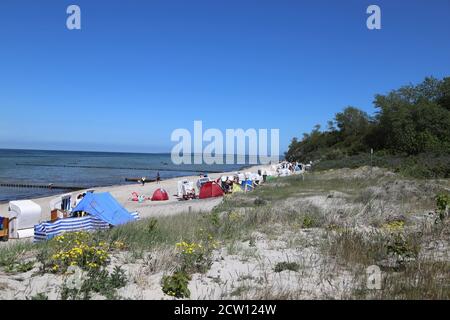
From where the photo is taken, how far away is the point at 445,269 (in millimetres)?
5340

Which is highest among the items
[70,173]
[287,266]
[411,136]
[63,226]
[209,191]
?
[411,136]

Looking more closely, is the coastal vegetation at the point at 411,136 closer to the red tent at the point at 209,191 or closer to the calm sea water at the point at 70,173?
the red tent at the point at 209,191

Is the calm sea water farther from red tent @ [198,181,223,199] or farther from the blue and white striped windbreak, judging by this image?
the blue and white striped windbreak

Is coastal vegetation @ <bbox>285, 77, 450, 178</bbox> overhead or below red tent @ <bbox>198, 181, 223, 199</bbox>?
overhead

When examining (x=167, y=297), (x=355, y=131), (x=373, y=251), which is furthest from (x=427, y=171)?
(x=355, y=131)

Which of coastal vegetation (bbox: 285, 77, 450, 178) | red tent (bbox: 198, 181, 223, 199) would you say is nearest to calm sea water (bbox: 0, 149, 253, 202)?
red tent (bbox: 198, 181, 223, 199)

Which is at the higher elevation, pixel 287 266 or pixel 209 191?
pixel 287 266

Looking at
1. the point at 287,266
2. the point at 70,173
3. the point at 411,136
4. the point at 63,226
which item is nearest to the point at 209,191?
the point at 63,226

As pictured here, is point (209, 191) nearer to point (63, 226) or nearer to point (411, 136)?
point (63, 226)

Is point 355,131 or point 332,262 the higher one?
point 355,131

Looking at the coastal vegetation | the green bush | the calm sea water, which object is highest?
the coastal vegetation

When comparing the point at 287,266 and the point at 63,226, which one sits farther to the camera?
the point at 63,226
